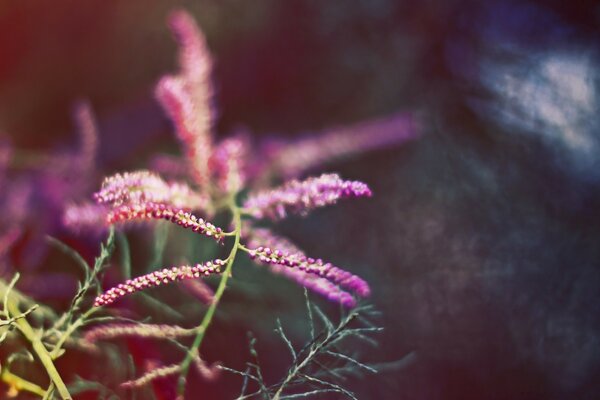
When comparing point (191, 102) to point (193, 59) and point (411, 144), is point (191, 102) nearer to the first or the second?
point (193, 59)

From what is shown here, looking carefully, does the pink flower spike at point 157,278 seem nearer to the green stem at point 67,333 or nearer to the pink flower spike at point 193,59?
the green stem at point 67,333

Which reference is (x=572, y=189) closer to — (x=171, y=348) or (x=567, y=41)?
(x=567, y=41)

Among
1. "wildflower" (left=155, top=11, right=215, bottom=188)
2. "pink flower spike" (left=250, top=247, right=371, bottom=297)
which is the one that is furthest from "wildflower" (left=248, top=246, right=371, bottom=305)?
"wildflower" (left=155, top=11, right=215, bottom=188)

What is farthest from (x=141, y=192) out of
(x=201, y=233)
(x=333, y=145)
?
(x=333, y=145)

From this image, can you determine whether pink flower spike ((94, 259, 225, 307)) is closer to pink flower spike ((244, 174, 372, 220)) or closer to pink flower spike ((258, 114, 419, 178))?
pink flower spike ((244, 174, 372, 220))

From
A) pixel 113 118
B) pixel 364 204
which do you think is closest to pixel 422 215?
pixel 364 204

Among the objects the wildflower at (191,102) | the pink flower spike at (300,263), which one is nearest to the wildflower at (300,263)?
the pink flower spike at (300,263)
